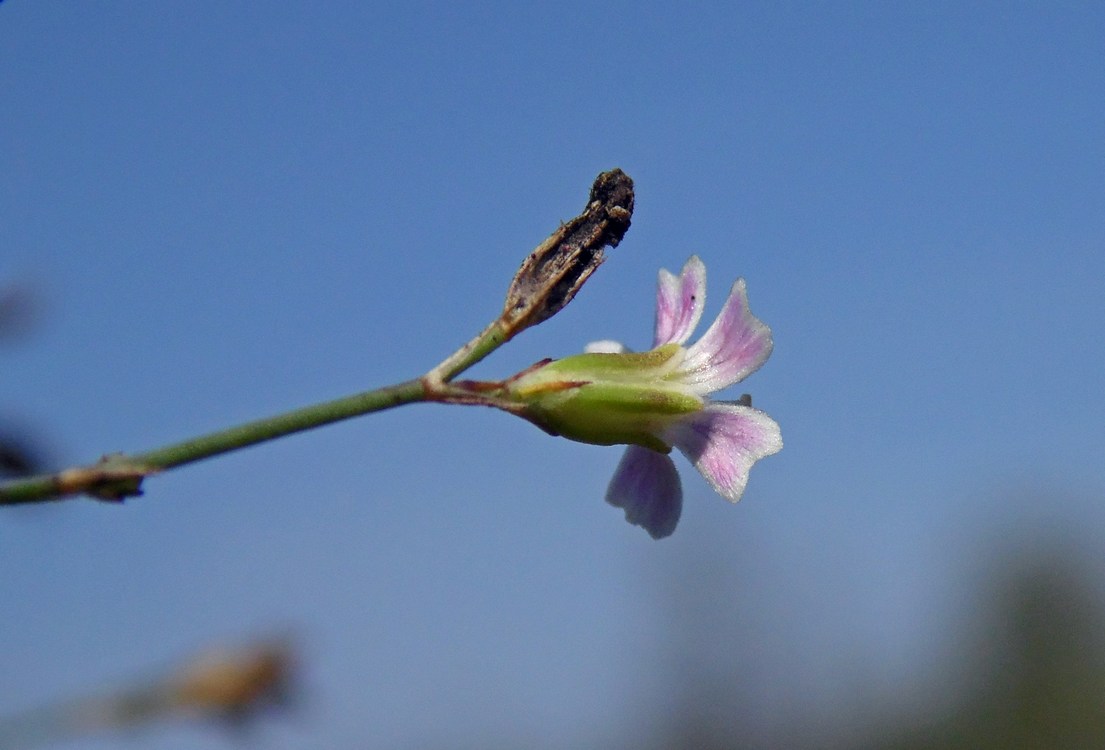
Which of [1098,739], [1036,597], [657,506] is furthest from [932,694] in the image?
[657,506]

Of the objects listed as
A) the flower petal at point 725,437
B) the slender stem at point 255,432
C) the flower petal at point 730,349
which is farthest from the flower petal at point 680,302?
the slender stem at point 255,432

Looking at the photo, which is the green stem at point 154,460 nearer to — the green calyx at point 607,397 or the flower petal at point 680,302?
the green calyx at point 607,397

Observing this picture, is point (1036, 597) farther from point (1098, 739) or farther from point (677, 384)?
point (677, 384)

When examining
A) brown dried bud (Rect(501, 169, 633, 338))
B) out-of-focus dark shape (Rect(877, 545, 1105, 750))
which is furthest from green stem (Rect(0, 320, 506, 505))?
out-of-focus dark shape (Rect(877, 545, 1105, 750))

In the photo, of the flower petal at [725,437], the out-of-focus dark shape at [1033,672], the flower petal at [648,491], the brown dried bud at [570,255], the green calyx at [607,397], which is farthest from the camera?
the out-of-focus dark shape at [1033,672]

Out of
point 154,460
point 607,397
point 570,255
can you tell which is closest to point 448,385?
point 570,255

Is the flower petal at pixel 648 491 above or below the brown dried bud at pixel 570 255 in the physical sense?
below
